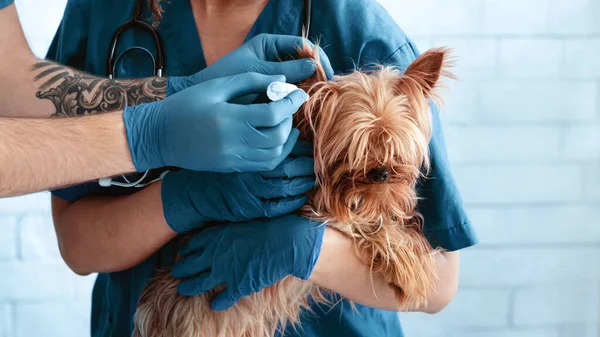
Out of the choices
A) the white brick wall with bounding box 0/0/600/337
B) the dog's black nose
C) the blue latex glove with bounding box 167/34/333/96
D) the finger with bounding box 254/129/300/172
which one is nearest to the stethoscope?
the blue latex glove with bounding box 167/34/333/96

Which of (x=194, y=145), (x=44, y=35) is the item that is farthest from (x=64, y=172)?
(x=44, y=35)

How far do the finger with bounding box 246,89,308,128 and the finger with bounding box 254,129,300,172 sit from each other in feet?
0.17

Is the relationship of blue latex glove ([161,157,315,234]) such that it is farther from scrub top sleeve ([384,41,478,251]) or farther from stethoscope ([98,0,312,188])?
scrub top sleeve ([384,41,478,251])

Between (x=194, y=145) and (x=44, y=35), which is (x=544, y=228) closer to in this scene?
(x=194, y=145)

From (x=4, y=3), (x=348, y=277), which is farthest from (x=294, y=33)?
(x=4, y=3)

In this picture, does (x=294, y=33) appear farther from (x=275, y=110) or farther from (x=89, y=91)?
(x=89, y=91)

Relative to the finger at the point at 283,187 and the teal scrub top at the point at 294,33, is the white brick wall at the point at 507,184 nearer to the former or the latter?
the teal scrub top at the point at 294,33

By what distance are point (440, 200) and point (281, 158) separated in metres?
0.29

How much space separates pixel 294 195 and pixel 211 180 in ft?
0.48

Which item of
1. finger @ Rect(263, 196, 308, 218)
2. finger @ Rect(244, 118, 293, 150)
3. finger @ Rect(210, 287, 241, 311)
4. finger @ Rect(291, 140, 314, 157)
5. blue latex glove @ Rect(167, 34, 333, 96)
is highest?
blue latex glove @ Rect(167, 34, 333, 96)

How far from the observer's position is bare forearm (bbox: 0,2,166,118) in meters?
1.11

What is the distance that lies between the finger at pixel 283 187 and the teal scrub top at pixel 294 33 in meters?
0.21

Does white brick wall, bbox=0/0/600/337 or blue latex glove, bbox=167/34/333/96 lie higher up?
blue latex glove, bbox=167/34/333/96

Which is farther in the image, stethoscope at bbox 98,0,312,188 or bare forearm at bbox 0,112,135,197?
stethoscope at bbox 98,0,312,188
